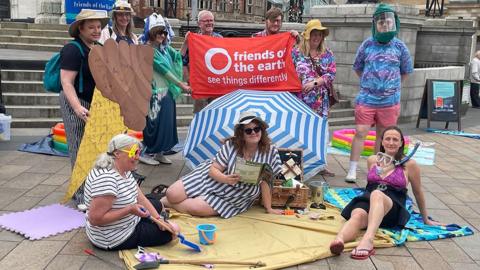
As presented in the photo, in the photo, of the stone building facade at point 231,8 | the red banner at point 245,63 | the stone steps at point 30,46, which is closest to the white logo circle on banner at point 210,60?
the red banner at point 245,63

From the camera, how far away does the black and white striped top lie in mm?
3367

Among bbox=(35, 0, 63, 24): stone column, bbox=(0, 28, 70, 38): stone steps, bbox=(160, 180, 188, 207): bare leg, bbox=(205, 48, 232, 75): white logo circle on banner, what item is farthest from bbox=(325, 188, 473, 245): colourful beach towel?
bbox=(35, 0, 63, 24): stone column

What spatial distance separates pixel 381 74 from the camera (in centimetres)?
571

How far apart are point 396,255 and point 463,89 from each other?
877 cm

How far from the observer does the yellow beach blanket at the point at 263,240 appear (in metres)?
3.71

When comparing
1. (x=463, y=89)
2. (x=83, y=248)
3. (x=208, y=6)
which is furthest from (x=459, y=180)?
(x=208, y=6)

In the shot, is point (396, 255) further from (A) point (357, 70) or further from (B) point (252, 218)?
(A) point (357, 70)

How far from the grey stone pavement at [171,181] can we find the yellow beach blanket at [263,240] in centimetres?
12

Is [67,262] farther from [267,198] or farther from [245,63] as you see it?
[245,63]

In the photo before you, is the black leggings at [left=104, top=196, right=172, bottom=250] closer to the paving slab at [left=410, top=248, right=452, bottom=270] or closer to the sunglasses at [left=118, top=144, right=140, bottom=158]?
the sunglasses at [left=118, top=144, right=140, bottom=158]

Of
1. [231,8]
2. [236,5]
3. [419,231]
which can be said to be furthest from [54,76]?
[236,5]

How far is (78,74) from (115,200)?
156 centimetres

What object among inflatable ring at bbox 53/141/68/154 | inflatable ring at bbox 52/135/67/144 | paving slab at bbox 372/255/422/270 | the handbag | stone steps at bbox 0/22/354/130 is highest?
the handbag

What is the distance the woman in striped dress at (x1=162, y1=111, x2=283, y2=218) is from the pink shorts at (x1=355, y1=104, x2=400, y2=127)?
5.65 ft
